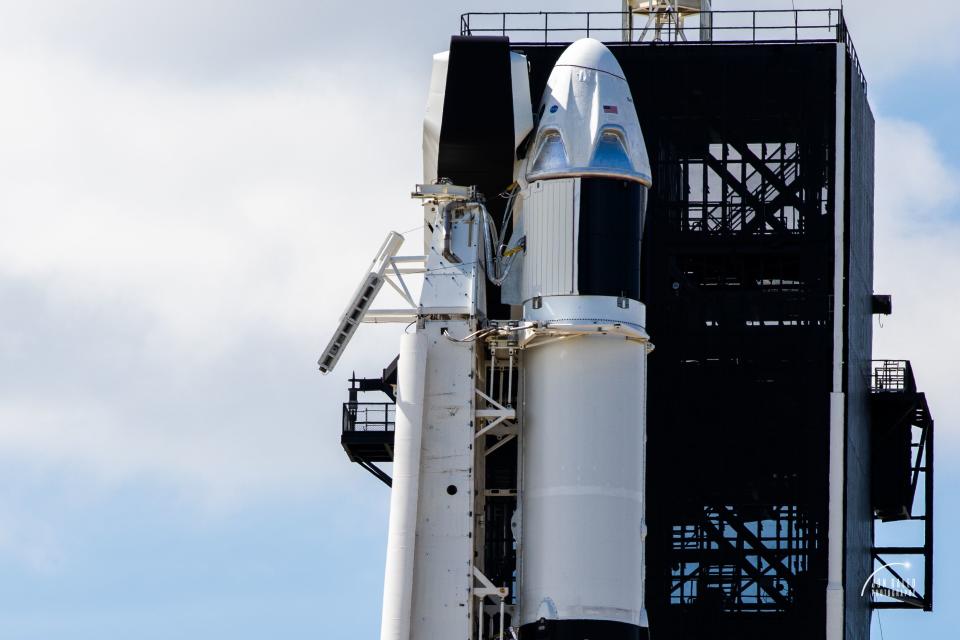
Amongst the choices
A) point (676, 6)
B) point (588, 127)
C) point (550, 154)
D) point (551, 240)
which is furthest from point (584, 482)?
point (676, 6)

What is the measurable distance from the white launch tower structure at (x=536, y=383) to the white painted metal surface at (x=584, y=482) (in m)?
0.04

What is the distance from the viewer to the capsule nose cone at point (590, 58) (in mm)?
63219

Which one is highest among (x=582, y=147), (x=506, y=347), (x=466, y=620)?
(x=582, y=147)

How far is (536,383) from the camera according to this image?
202 feet

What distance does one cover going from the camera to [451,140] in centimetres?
6328

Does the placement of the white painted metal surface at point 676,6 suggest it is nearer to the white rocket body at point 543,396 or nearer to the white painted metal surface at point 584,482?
the white rocket body at point 543,396

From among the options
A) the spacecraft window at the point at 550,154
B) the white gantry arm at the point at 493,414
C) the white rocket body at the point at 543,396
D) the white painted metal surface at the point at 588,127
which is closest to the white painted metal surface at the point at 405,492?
the white rocket body at the point at 543,396

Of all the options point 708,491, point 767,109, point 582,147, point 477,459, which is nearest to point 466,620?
point 477,459

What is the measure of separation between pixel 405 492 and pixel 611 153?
8.16 meters

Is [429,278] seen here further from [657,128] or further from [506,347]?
[657,128]

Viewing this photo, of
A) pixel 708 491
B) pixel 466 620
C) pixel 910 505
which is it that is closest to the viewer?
pixel 466 620

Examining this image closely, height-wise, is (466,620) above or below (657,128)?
below

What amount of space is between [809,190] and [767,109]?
2.25 meters

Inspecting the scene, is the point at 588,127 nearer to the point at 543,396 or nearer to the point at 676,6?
the point at 543,396
